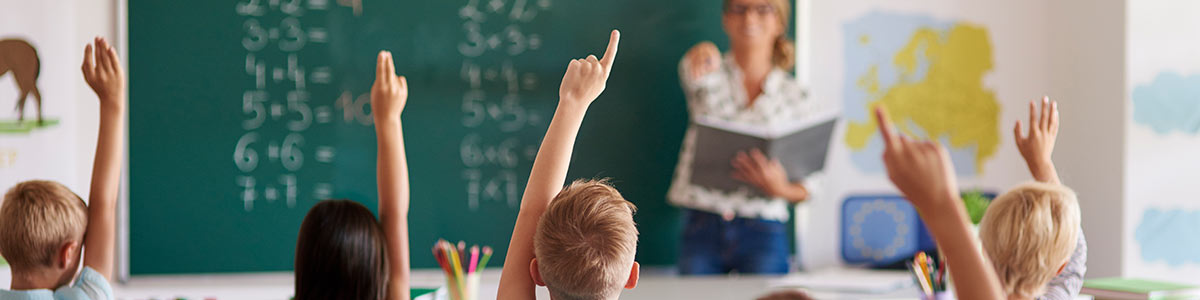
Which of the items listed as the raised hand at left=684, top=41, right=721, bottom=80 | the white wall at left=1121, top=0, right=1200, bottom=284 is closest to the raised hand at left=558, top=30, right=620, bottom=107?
the raised hand at left=684, top=41, right=721, bottom=80

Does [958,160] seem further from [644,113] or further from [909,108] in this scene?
[644,113]

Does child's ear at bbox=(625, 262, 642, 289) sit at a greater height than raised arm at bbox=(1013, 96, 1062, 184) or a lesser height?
lesser

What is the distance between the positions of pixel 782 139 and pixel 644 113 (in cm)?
51

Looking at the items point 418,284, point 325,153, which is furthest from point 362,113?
point 418,284

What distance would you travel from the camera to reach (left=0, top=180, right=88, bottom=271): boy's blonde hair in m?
1.38

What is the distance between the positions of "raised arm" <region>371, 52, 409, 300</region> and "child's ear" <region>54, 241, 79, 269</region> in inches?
19.2

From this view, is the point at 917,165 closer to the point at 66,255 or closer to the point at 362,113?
the point at 66,255

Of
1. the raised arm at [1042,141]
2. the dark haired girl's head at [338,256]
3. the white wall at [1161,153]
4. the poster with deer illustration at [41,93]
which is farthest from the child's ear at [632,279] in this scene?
the white wall at [1161,153]

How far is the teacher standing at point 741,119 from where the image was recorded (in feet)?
10.0

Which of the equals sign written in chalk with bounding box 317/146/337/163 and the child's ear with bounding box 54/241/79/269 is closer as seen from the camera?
the child's ear with bounding box 54/241/79/269

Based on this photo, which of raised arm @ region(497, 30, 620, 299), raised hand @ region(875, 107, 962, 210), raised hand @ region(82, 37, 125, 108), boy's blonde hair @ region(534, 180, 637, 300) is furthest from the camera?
raised hand @ region(82, 37, 125, 108)

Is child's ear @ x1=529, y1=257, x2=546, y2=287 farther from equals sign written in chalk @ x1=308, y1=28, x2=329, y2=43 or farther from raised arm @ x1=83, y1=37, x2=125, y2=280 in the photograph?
equals sign written in chalk @ x1=308, y1=28, x2=329, y2=43

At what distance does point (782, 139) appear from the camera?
3.00 m

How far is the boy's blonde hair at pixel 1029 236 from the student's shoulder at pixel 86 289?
1313 millimetres
